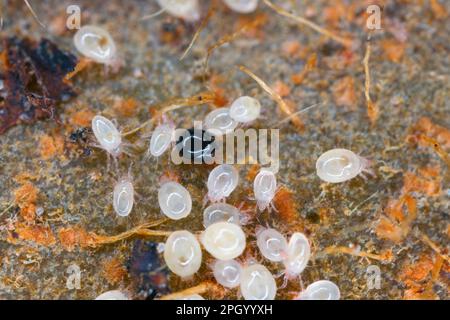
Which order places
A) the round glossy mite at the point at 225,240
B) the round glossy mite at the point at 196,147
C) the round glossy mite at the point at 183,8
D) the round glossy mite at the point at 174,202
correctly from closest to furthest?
the round glossy mite at the point at 225,240 → the round glossy mite at the point at 174,202 → the round glossy mite at the point at 196,147 → the round glossy mite at the point at 183,8

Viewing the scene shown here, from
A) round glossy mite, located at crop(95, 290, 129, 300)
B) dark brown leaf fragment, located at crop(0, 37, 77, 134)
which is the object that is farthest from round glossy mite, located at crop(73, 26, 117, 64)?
round glossy mite, located at crop(95, 290, 129, 300)

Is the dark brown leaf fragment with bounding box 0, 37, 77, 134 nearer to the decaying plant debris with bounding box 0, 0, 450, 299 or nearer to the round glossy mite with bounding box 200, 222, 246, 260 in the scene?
the decaying plant debris with bounding box 0, 0, 450, 299

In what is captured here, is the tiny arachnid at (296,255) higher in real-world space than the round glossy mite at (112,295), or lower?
higher

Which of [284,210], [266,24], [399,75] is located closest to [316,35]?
[266,24]

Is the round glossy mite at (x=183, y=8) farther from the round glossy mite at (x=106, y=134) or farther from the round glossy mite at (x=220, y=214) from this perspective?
the round glossy mite at (x=220, y=214)

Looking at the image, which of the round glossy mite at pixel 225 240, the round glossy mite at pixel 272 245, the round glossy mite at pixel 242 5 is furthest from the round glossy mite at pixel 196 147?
the round glossy mite at pixel 242 5

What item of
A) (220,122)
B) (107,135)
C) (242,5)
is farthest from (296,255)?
(242,5)
